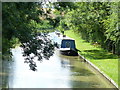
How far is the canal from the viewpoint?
529 inches

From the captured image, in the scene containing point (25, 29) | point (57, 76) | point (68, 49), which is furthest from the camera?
point (68, 49)

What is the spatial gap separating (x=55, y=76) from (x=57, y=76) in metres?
0.13

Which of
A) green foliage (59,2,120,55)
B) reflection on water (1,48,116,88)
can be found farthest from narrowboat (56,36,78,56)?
reflection on water (1,48,116,88)

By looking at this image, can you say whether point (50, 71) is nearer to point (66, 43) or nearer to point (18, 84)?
point (18, 84)

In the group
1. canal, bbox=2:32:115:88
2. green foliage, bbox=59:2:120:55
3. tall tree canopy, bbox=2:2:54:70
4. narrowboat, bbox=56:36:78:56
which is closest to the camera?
tall tree canopy, bbox=2:2:54:70

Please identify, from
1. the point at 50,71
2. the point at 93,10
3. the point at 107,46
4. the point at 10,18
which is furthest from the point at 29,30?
the point at 107,46

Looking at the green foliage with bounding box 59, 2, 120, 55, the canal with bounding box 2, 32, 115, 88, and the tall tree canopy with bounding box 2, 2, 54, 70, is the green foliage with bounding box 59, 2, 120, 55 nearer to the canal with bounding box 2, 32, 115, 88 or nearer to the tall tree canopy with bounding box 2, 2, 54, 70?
the canal with bounding box 2, 32, 115, 88

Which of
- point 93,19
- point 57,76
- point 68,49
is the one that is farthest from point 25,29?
point 68,49

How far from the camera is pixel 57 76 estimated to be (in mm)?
15516

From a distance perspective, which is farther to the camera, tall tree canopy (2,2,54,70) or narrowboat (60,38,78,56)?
narrowboat (60,38,78,56)

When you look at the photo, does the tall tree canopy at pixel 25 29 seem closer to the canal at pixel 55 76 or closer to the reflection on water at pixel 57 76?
the canal at pixel 55 76

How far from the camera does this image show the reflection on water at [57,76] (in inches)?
529

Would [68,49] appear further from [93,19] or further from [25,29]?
[25,29]

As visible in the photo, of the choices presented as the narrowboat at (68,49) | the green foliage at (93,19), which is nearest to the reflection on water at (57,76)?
the narrowboat at (68,49)
